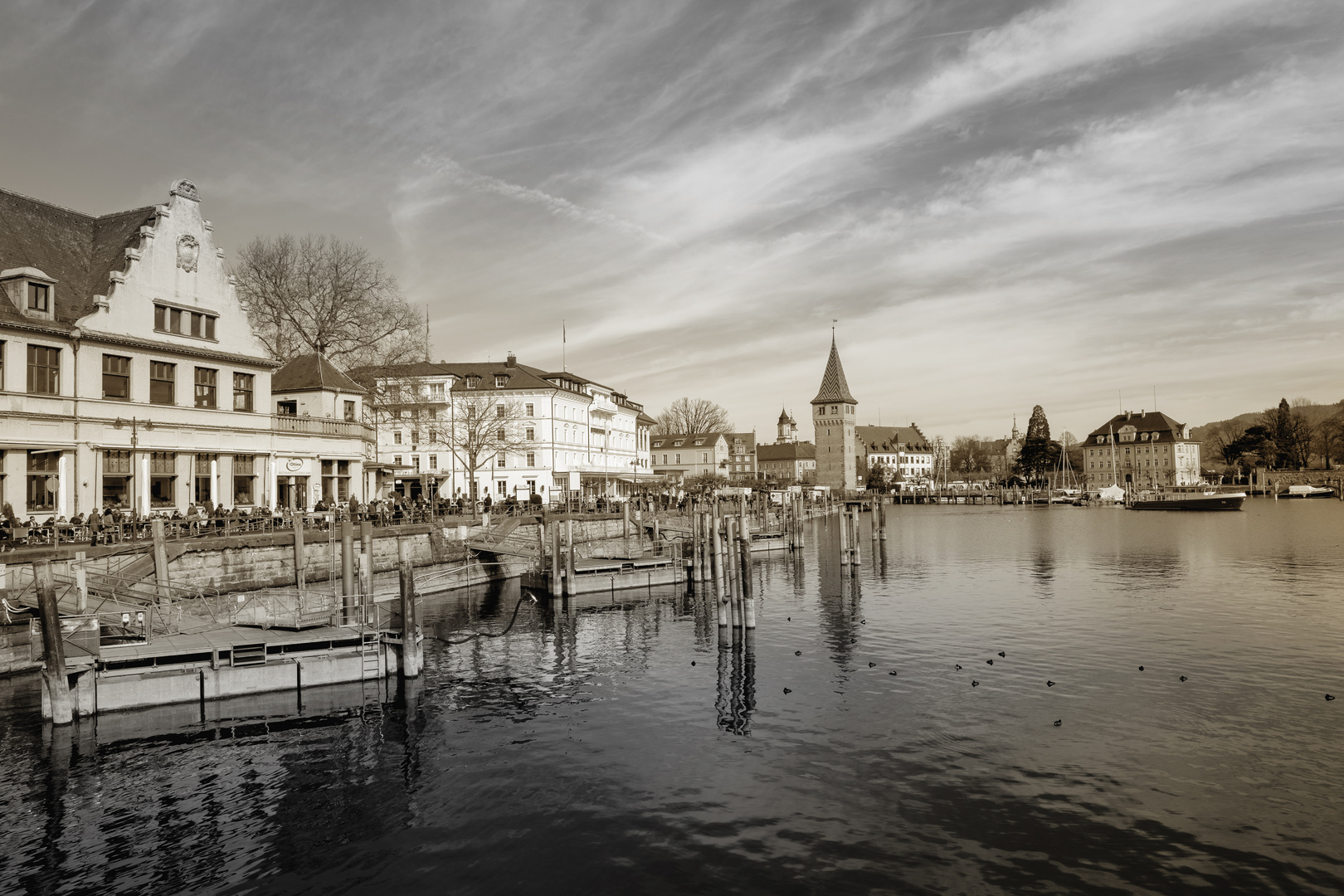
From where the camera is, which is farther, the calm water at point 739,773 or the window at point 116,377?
the window at point 116,377

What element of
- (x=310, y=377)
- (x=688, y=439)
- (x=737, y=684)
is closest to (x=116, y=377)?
(x=310, y=377)

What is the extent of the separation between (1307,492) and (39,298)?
194 meters

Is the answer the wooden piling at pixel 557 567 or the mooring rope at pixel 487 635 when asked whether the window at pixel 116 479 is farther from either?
the wooden piling at pixel 557 567

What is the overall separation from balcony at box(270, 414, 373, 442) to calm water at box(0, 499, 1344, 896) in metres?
19.6

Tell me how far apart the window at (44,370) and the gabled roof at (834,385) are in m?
161

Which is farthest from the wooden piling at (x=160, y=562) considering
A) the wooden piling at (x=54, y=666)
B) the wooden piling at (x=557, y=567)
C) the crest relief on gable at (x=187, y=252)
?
the wooden piling at (x=557, y=567)

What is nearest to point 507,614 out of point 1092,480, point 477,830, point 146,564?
point 146,564

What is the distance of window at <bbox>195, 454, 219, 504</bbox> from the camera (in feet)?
130

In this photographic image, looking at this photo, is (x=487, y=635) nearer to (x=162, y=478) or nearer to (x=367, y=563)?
(x=367, y=563)

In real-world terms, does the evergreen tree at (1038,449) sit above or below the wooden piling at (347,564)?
above

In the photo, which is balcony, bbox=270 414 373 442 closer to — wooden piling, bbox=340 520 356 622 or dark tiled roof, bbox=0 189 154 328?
dark tiled roof, bbox=0 189 154 328

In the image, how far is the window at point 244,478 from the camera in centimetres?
4172

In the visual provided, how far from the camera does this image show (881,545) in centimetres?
6862

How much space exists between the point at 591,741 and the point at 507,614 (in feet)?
61.5
